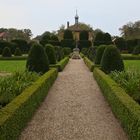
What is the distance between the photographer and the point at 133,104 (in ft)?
25.3

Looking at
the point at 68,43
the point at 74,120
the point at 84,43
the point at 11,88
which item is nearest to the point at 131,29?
the point at 84,43

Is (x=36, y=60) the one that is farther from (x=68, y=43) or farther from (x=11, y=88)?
(x=68, y=43)

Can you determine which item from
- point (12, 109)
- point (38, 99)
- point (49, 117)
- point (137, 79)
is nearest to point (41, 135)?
point (12, 109)

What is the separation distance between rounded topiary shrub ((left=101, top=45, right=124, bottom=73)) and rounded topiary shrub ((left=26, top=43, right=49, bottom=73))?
3.21 m

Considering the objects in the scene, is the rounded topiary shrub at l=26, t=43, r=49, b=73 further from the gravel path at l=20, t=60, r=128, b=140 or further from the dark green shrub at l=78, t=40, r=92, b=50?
the dark green shrub at l=78, t=40, r=92, b=50

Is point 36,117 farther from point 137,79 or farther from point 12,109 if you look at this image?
point 137,79

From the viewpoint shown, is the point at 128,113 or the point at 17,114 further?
the point at 17,114

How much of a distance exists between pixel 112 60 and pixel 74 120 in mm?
10067

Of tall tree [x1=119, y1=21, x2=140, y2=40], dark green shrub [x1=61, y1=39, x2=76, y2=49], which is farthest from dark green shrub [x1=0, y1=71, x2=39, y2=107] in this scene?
tall tree [x1=119, y1=21, x2=140, y2=40]

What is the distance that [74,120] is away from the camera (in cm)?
893

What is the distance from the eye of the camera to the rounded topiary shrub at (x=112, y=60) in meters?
18.5

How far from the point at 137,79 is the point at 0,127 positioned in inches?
285

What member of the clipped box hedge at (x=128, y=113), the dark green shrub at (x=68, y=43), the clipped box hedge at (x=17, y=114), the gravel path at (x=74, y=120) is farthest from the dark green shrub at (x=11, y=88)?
the dark green shrub at (x=68, y=43)

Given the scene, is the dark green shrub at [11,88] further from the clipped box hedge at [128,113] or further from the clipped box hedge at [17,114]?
the clipped box hedge at [128,113]
